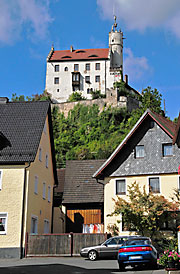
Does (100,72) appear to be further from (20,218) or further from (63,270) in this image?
(63,270)

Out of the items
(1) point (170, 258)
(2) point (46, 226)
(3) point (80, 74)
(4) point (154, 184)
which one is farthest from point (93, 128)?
(1) point (170, 258)

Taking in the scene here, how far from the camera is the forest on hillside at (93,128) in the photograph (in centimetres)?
6788

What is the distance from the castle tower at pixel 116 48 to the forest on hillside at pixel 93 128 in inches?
796

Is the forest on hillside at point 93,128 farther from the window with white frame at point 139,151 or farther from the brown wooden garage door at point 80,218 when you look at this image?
the window with white frame at point 139,151

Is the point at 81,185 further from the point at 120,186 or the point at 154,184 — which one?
the point at 154,184

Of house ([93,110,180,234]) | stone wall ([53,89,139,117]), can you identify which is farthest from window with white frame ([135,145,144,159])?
stone wall ([53,89,139,117])

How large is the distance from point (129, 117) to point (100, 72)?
20.0 metres

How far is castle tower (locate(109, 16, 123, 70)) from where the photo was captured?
101 m

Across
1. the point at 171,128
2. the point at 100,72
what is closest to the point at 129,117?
the point at 100,72

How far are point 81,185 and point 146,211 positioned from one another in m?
8.68

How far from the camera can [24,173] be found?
26.7 m

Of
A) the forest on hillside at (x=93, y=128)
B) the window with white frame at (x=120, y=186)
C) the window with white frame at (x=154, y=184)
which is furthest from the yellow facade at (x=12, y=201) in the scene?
the forest on hillside at (x=93, y=128)

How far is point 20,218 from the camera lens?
25844mm

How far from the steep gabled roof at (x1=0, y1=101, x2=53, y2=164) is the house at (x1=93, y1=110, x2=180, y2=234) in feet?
16.5
